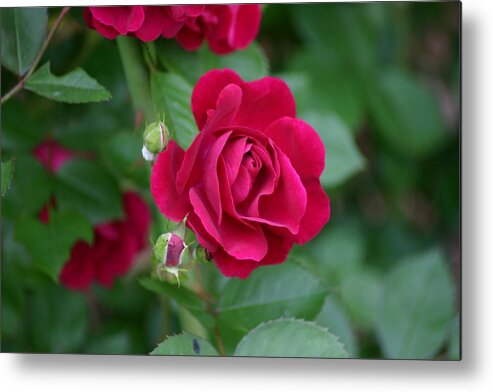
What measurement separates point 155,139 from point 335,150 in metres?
0.29

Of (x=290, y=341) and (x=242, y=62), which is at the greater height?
(x=242, y=62)

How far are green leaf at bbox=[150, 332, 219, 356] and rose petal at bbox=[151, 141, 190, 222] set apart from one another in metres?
0.19

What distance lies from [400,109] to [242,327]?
492 millimetres

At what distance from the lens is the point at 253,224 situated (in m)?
0.80

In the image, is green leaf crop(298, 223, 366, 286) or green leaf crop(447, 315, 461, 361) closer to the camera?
green leaf crop(447, 315, 461, 361)

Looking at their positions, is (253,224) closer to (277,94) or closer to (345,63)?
(277,94)

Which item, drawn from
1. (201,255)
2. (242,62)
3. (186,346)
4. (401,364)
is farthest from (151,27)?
(401,364)

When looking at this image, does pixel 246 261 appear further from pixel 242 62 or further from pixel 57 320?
pixel 57 320

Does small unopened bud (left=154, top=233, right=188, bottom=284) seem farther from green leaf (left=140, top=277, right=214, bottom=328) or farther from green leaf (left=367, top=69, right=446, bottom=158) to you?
green leaf (left=367, top=69, right=446, bottom=158)

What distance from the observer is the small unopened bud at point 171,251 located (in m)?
0.80

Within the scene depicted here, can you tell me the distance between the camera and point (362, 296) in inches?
47.4

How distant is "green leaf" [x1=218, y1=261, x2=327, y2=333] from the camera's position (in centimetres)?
92

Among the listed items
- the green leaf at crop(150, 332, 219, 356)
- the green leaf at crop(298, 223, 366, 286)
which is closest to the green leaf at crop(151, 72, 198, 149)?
the green leaf at crop(150, 332, 219, 356)

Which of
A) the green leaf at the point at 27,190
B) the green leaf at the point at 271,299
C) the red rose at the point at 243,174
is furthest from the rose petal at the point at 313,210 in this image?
→ the green leaf at the point at 27,190
